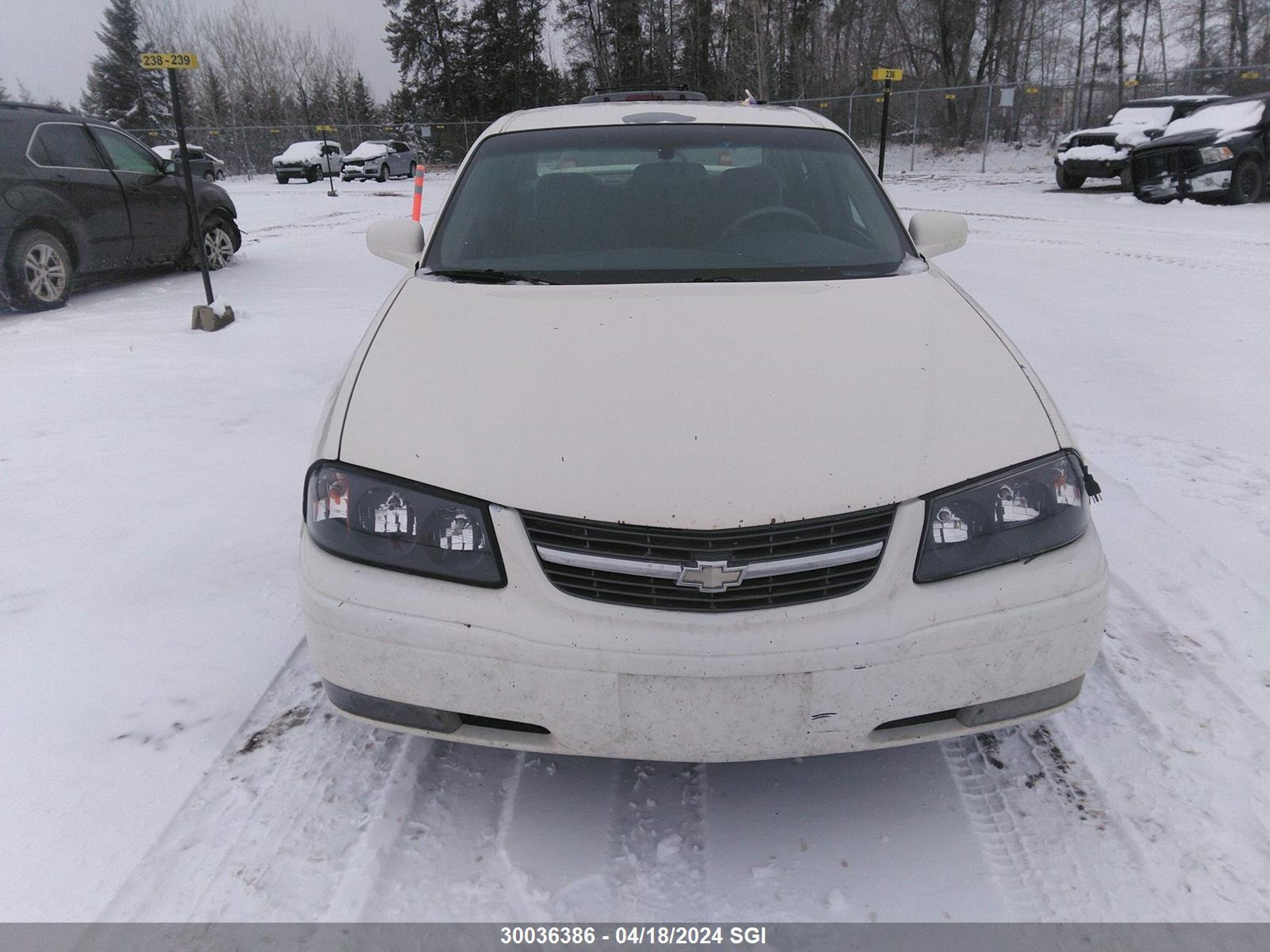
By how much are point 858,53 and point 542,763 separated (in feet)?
149

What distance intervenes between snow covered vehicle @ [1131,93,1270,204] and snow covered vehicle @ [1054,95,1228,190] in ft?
7.91

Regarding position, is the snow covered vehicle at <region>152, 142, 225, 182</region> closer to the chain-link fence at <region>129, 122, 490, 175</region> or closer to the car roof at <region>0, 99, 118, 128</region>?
the chain-link fence at <region>129, 122, 490, 175</region>

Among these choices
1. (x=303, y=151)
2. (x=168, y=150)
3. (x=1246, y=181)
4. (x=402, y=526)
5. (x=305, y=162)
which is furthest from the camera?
(x=168, y=150)

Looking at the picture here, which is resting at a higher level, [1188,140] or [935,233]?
[1188,140]

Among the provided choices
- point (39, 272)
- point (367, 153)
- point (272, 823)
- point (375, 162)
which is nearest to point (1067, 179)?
point (39, 272)

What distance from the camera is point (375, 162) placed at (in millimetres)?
28422

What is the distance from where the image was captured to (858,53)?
4109 cm

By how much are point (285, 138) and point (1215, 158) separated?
3954cm

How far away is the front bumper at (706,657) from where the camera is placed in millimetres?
1709

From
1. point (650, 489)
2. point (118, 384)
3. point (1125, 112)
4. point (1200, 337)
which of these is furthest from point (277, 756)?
point (1125, 112)

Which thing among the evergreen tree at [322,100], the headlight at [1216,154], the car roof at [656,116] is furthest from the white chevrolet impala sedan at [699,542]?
the evergreen tree at [322,100]

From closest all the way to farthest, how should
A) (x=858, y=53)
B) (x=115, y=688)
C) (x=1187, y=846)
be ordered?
(x=1187, y=846) → (x=115, y=688) → (x=858, y=53)

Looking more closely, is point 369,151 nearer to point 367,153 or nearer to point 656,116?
point 367,153

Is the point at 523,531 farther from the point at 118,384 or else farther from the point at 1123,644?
the point at 118,384
